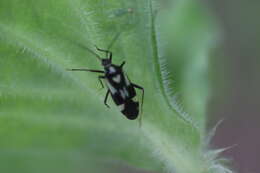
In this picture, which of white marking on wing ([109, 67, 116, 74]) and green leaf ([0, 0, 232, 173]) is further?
white marking on wing ([109, 67, 116, 74])

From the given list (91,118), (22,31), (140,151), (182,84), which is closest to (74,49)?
(22,31)

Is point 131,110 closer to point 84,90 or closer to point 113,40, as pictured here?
point 84,90

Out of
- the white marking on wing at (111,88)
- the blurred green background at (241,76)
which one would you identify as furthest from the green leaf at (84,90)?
the blurred green background at (241,76)

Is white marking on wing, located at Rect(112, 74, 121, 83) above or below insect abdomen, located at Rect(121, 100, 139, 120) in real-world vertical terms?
above

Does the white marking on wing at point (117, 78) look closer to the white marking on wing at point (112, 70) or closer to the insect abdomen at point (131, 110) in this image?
the white marking on wing at point (112, 70)

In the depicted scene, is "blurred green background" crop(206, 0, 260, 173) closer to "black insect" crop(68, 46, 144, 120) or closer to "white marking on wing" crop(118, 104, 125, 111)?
"black insect" crop(68, 46, 144, 120)

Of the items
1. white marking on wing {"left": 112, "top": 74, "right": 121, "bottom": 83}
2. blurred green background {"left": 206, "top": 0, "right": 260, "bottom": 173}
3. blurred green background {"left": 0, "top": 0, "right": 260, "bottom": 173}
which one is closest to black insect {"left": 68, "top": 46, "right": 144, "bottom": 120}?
white marking on wing {"left": 112, "top": 74, "right": 121, "bottom": 83}
